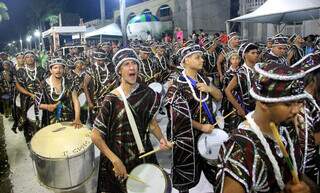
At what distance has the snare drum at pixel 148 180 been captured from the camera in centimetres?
338

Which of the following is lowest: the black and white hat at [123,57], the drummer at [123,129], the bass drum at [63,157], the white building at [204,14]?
the bass drum at [63,157]

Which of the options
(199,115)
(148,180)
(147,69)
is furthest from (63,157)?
(147,69)

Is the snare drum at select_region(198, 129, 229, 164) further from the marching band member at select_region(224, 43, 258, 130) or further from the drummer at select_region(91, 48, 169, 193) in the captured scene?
the marching band member at select_region(224, 43, 258, 130)

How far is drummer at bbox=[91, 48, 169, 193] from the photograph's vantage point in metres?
3.68

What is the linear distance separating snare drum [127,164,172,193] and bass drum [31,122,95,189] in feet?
4.21

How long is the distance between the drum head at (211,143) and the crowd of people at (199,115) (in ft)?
0.24

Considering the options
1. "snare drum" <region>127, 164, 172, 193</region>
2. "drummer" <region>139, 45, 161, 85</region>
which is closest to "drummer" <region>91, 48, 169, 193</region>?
"snare drum" <region>127, 164, 172, 193</region>

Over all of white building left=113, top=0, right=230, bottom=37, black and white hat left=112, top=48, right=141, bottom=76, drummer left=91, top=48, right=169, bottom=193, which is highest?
white building left=113, top=0, right=230, bottom=37

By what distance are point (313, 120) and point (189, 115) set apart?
1.65m

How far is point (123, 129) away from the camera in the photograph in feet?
12.1

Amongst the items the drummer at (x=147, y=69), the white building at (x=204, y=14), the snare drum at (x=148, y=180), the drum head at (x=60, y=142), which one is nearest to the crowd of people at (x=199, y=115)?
the snare drum at (x=148, y=180)

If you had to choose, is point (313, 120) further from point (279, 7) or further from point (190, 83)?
point (279, 7)

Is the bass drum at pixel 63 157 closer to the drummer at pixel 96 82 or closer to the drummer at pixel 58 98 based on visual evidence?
the drummer at pixel 58 98

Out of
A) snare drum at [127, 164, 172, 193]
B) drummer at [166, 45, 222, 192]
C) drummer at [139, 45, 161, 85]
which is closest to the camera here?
snare drum at [127, 164, 172, 193]
